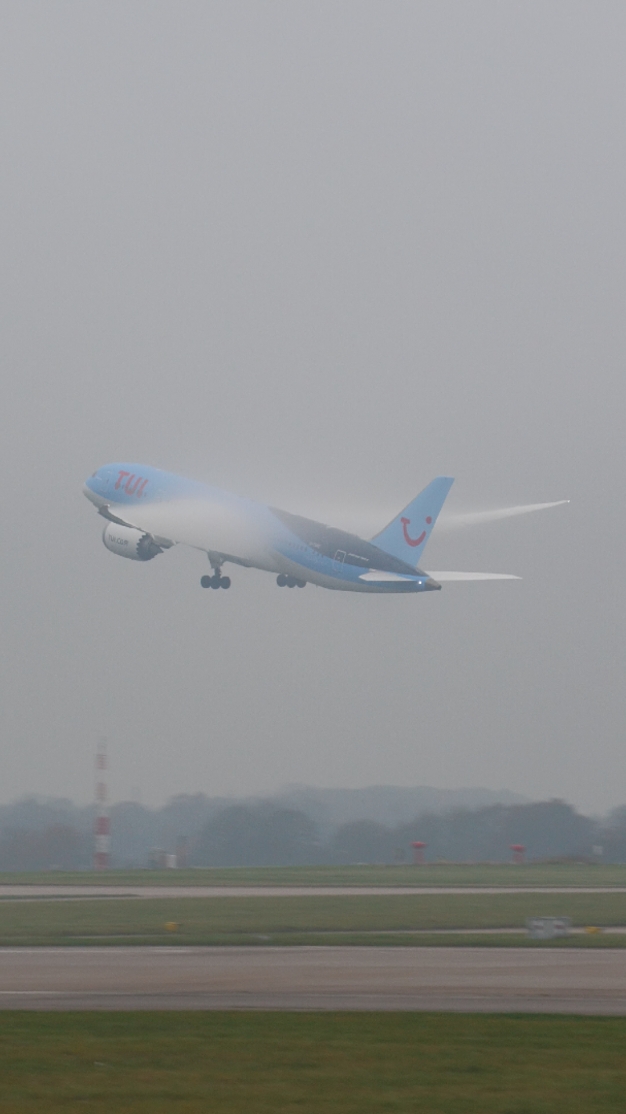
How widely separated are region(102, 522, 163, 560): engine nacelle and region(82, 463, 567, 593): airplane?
0.21 feet

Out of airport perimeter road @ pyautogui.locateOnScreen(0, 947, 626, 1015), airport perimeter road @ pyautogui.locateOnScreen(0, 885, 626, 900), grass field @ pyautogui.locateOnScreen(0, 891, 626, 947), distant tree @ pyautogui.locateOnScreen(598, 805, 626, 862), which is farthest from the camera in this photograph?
distant tree @ pyautogui.locateOnScreen(598, 805, 626, 862)

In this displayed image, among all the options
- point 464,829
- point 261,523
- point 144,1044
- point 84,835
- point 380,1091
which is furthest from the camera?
point 84,835

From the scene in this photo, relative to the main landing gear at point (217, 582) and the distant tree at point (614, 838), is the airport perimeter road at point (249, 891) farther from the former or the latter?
the distant tree at point (614, 838)

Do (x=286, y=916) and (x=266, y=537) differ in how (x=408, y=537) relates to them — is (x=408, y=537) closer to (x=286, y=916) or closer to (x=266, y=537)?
(x=266, y=537)

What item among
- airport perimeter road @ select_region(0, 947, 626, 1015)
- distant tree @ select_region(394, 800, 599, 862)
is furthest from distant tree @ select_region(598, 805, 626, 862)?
airport perimeter road @ select_region(0, 947, 626, 1015)

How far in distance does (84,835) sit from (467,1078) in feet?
553

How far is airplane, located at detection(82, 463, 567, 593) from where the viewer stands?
3211 inches

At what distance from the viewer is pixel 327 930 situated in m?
49.6

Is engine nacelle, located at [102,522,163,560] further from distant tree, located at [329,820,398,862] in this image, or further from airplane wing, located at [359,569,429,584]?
distant tree, located at [329,820,398,862]

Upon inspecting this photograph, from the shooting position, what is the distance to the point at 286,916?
2188 inches

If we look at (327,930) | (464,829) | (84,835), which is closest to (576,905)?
(327,930)

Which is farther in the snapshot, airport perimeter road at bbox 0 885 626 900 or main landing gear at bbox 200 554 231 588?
main landing gear at bbox 200 554 231 588

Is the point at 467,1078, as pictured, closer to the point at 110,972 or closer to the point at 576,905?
the point at 110,972

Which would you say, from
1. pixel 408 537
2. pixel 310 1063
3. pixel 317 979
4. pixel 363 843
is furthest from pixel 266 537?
pixel 363 843
